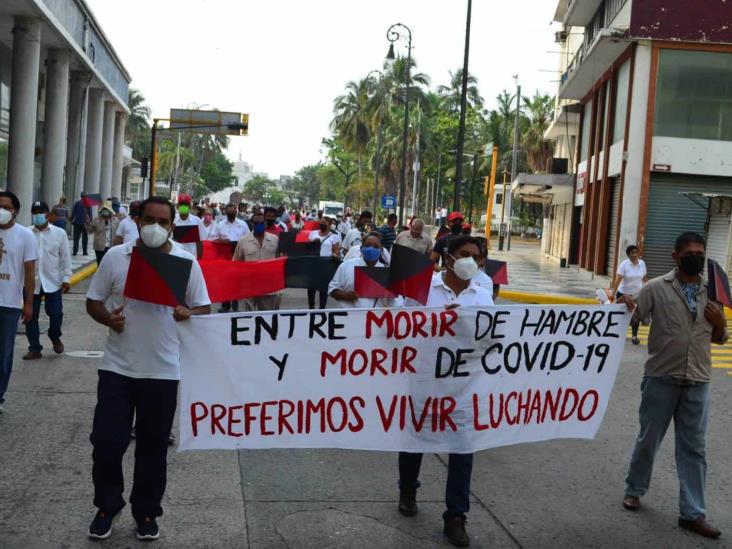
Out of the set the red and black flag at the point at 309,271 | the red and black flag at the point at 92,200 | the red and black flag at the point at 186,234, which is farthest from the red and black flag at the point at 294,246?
the red and black flag at the point at 92,200

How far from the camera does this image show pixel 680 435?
605 cm

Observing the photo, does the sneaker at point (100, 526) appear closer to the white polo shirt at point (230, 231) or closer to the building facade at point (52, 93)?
the white polo shirt at point (230, 231)

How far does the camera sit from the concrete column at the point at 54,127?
102 ft

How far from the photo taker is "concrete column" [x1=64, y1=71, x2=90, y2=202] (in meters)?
36.5

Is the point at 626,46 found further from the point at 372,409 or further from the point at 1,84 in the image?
the point at 372,409

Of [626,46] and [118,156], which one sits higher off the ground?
[626,46]

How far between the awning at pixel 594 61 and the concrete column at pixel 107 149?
20.5 metres

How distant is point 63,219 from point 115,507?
22232 mm

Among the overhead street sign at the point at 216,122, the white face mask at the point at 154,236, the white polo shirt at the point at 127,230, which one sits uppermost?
the overhead street sign at the point at 216,122

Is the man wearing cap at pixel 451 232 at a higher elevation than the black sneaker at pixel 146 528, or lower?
higher

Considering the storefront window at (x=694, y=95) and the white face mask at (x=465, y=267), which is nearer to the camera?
the white face mask at (x=465, y=267)

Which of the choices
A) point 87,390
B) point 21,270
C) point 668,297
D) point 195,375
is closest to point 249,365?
point 195,375

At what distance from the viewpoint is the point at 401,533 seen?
551cm

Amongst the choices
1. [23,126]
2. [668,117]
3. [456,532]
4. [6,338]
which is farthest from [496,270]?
[23,126]
